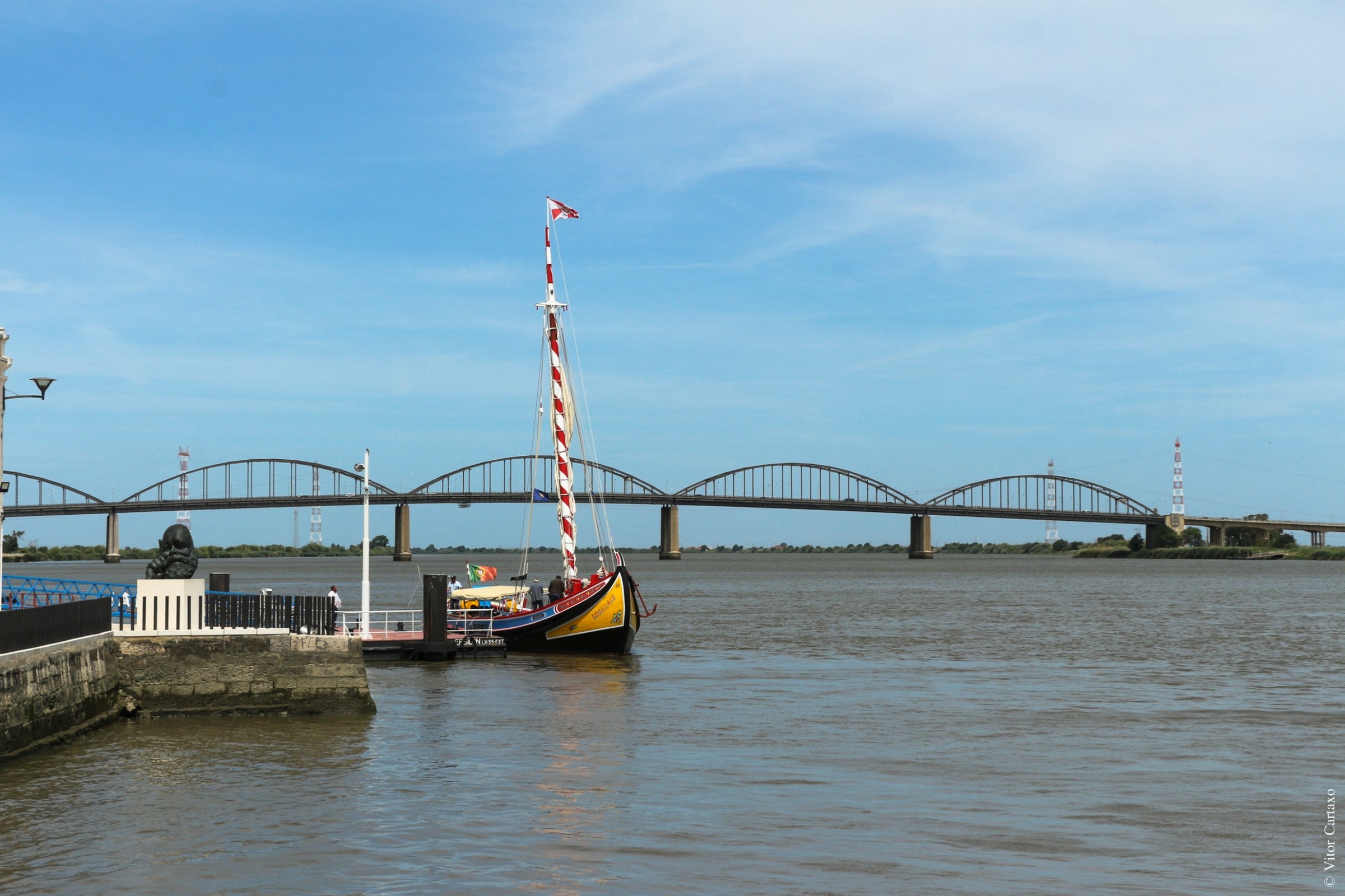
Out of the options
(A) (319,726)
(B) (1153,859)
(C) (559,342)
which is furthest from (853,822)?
(C) (559,342)

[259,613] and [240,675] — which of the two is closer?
[240,675]

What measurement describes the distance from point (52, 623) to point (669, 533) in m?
172


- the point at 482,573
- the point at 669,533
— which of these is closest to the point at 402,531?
the point at 669,533

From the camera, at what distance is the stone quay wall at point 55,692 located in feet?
56.6

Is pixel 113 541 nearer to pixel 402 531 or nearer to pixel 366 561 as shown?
pixel 402 531

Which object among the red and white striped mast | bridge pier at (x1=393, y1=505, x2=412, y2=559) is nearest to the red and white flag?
the red and white striped mast

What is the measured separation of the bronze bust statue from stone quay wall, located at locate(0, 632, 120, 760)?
248 cm

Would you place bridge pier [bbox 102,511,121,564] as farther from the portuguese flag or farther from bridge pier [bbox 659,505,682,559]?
the portuguese flag

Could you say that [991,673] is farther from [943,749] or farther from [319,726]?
[319,726]

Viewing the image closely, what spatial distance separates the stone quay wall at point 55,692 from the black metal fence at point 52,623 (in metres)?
0.12

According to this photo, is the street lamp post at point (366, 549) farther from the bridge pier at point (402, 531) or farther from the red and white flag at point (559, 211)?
the bridge pier at point (402, 531)

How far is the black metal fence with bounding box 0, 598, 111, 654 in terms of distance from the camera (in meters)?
17.2

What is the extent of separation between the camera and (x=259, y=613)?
77.4 feet

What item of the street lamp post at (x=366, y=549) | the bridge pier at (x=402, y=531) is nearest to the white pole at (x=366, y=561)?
the street lamp post at (x=366, y=549)
